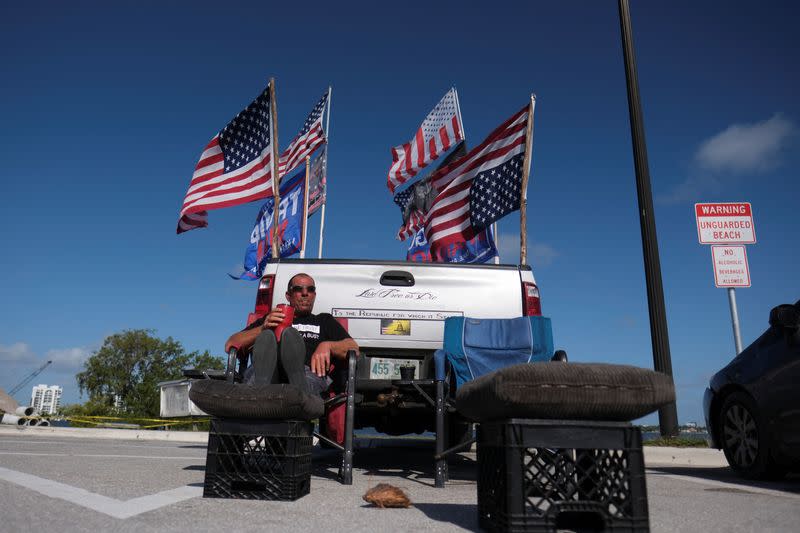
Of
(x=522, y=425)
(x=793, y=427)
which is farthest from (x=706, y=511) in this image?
(x=793, y=427)

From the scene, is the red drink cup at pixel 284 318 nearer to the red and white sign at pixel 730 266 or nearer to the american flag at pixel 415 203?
the red and white sign at pixel 730 266

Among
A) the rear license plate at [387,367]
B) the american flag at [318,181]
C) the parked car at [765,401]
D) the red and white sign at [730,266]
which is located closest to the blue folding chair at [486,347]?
the rear license plate at [387,367]

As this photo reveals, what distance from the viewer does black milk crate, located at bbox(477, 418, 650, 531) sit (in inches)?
92.0

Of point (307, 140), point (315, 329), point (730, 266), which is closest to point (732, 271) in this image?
point (730, 266)

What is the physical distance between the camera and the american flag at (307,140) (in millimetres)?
13055

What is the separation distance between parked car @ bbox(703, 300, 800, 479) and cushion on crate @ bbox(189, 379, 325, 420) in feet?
13.8

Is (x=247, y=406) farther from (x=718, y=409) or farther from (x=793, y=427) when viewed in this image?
(x=718, y=409)

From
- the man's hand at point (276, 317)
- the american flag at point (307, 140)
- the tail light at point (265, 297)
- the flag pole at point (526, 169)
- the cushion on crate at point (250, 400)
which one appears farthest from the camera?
the american flag at point (307, 140)

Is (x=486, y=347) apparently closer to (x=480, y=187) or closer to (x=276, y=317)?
(x=276, y=317)

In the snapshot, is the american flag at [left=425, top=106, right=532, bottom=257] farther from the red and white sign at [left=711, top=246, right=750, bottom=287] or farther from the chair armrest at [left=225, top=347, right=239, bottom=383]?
the chair armrest at [left=225, top=347, right=239, bottom=383]

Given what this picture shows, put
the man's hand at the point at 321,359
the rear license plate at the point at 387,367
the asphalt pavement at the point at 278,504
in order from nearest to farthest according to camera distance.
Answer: the asphalt pavement at the point at 278,504 < the man's hand at the point at 321,359 < the rear license plate at the point at 387,367

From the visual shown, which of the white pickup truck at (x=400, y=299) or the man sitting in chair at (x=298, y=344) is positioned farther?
the white pickup truck at (x=400, y=299)

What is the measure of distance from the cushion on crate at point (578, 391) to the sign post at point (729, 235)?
6942 millimetres

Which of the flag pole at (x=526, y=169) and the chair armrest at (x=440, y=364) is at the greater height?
the flag pole at (x=526, y=169)
